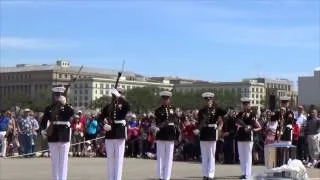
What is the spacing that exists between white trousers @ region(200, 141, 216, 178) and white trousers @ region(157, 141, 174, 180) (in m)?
1.02

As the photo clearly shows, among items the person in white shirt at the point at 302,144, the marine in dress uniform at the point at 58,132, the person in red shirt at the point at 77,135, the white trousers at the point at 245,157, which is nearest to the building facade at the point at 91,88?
the person in red shirt at the point at 77,135

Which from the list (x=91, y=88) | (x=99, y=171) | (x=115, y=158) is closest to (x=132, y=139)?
(x=99, y=171)

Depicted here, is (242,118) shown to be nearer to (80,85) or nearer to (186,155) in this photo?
(186,155)

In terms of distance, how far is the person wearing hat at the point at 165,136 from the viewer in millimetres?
15414

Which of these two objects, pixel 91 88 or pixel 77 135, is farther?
pixel 91 88

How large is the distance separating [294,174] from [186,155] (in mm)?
14169

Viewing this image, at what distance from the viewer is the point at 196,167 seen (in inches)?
844

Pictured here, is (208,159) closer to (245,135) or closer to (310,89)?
(245,135)

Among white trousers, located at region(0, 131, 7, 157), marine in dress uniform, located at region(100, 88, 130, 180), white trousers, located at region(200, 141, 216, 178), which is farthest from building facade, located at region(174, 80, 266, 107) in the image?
marine in dress uniform, located at region(100, 88, 130, 180)

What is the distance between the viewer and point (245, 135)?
17.0 metres

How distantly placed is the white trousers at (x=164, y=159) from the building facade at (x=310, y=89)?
19.4 m

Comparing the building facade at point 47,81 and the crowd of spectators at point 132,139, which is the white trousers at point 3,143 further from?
the building facade at point 47,81

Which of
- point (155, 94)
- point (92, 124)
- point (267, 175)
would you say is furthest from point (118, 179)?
point (155, 94)

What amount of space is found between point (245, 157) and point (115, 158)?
166 inches
